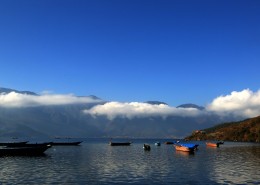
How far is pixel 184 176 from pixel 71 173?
22406mm

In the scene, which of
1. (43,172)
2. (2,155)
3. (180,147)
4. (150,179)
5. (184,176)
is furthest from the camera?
(180,147)

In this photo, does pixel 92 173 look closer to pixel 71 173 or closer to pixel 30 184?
pixel 71 173

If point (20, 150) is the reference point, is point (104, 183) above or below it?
below

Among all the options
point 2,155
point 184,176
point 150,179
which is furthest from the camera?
point 2,155

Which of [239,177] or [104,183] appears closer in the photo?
[104,183]

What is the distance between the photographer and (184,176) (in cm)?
6900

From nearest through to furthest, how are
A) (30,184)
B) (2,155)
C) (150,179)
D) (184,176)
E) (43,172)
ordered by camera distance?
(30,184), (150,179), (184,176), (43,172), (2,155)

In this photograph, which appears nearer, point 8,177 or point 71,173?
point 8,177

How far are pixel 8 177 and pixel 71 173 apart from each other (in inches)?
485

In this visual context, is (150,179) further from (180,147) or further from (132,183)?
(180,147)

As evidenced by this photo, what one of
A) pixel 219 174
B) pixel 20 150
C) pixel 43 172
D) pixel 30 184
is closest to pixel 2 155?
pixel 20 150

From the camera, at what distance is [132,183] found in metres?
60.1

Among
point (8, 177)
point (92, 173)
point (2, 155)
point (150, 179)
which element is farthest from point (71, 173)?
A: point (2, 155)

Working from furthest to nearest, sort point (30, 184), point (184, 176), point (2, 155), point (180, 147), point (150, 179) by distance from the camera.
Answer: point (180, 147) < point (2, 155) < point (184, 176) < point (150, 179) < point (30, 184)
